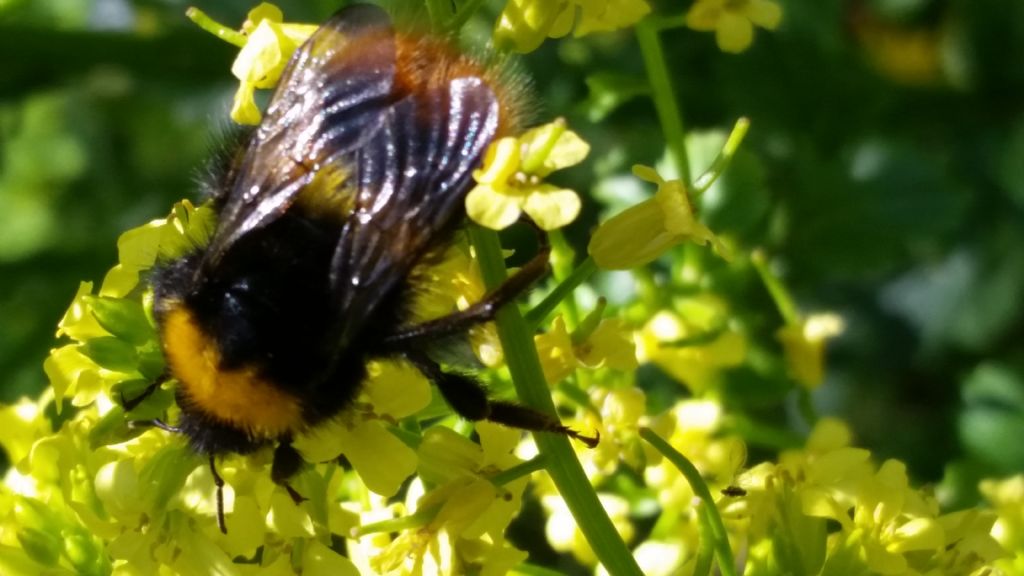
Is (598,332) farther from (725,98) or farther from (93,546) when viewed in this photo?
(725,98)

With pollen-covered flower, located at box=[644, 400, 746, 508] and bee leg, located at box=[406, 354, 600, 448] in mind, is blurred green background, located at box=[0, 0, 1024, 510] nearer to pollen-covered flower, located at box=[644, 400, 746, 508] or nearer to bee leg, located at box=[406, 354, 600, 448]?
pollen-covered flower, located at box=[644, 400, 746, 508]

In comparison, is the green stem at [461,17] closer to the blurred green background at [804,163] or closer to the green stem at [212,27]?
the green stem at [212,27]

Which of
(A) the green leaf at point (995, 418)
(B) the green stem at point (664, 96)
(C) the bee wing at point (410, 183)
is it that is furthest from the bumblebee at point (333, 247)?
(A) the green leaf at point (995, 418)

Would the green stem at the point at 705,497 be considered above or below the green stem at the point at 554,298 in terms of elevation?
below

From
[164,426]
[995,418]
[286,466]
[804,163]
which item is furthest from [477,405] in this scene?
[804,163]

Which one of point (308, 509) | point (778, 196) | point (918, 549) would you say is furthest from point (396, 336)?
point (778, 196)

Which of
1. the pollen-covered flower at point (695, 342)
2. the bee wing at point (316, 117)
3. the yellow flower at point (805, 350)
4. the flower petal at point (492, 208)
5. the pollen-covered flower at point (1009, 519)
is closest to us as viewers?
the flower petal at point (492, 208)

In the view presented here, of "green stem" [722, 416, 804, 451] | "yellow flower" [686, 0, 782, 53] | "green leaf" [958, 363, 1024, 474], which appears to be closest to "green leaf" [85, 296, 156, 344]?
"yellow flower" [686, 0, 782, 53]
